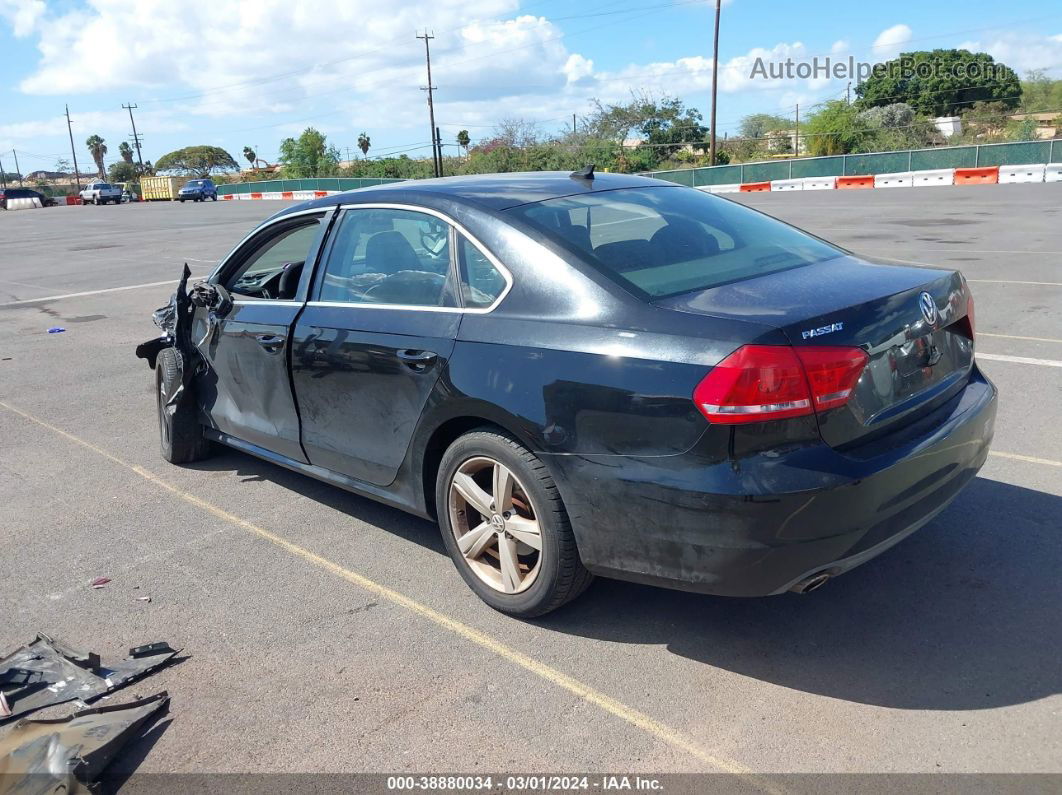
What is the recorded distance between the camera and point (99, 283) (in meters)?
15.8

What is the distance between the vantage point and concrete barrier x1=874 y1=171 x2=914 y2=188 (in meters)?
34.3

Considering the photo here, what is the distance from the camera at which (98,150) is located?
14550 cm

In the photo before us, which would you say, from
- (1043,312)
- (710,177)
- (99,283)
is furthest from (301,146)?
(1043,312)

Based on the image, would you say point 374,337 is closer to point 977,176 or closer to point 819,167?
point 977,176

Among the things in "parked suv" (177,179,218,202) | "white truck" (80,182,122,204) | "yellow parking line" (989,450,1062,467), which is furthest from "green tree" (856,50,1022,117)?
"yellow parking line" (989,450,1062,467)

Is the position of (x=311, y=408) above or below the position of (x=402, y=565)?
above

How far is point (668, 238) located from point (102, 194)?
71.7 metres

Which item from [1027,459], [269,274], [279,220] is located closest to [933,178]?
[1027,459]

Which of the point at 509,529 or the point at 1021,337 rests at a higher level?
the point at 509,529

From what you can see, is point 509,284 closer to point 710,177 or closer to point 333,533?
point 333,533

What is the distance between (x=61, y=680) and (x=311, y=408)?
1.60 metres

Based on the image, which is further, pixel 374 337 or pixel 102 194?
pixel 102 194

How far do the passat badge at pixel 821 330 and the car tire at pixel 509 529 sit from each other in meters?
1.03

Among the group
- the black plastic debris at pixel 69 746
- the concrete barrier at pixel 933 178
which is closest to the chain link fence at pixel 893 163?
the concrete barrier at pixel 933 178
